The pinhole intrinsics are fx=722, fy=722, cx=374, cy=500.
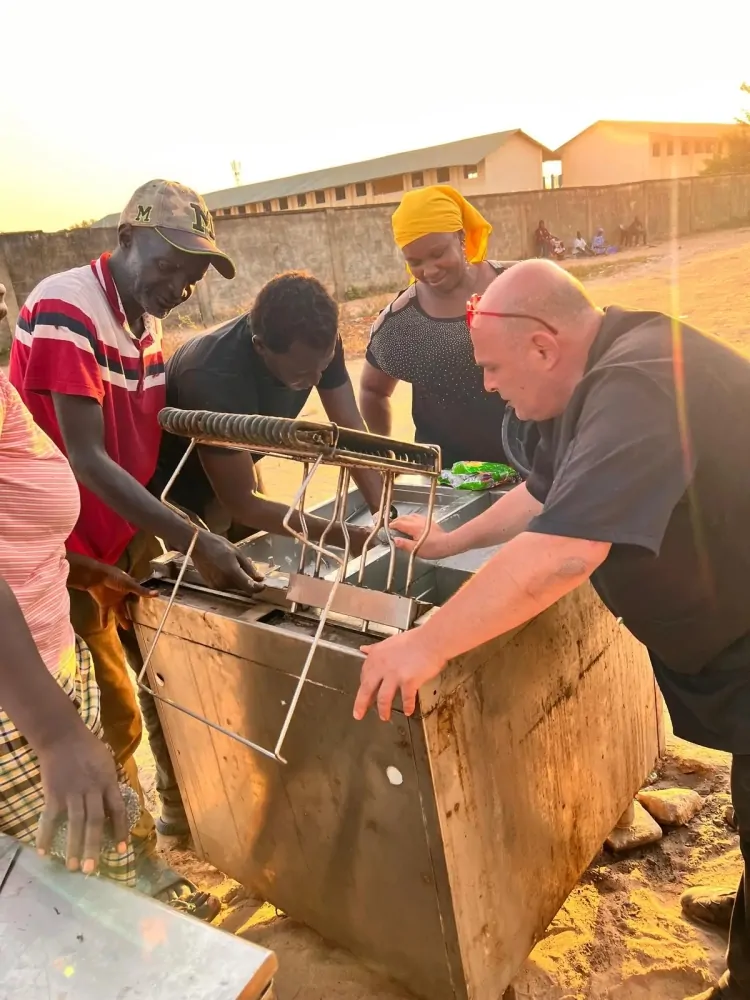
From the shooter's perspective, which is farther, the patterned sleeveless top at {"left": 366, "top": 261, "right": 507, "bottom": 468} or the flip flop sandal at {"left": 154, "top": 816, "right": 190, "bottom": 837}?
the patterned sleeveless top at {"left": 366, "top": 261, "right": 507, "bottom": 468}

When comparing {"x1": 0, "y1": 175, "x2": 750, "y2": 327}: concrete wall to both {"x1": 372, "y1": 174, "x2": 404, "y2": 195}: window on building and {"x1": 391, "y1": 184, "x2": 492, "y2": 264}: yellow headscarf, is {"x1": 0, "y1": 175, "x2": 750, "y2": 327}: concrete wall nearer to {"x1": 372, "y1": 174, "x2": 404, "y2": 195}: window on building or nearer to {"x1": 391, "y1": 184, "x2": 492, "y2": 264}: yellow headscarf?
{"x1": 391, "y1": 184, "x2": 492, "y2": 264}: yellow headscarf

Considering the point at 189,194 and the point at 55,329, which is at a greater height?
the point at 189,194

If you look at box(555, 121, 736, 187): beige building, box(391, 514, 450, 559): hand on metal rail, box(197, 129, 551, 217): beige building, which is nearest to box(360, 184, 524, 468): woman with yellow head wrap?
box(391, 514, 450, 559): hand on metal rail

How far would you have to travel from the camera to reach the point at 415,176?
25.3 meters

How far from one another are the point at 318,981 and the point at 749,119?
1331 inches

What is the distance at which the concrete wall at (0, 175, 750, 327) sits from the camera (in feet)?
37.7

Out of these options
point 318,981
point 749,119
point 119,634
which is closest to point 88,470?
point 119,634

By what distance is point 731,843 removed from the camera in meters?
2.07

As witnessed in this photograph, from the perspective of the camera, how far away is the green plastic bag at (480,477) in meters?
2.18

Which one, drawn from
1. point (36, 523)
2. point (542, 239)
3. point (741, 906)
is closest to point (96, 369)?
point (36, 523)

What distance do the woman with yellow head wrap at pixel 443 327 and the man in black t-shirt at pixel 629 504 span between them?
3.75 feet

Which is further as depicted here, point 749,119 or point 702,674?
point 749,119

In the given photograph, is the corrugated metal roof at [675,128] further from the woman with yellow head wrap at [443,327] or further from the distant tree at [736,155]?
the woman with yellow head wrap at [443,327]

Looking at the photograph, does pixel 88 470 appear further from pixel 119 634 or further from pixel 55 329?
pixel 119 634
